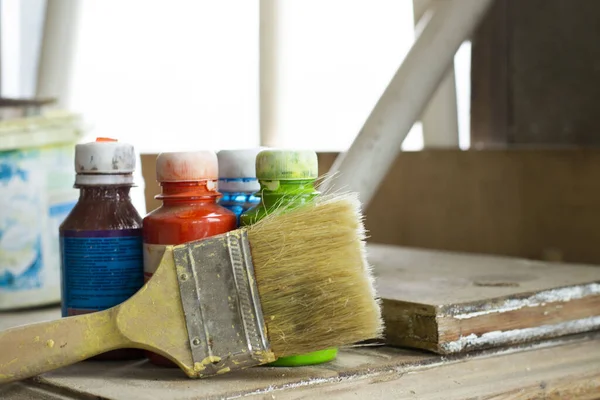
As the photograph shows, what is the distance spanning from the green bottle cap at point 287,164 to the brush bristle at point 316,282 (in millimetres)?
54

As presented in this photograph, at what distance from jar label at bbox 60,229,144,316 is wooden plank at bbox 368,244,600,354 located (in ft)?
0.79

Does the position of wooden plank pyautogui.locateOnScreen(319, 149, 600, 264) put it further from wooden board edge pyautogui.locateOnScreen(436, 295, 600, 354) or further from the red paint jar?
the red paint jar

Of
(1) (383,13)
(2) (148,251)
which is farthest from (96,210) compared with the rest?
(1) (383,13)

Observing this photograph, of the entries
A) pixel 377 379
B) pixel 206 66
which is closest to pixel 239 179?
pixel 377 379

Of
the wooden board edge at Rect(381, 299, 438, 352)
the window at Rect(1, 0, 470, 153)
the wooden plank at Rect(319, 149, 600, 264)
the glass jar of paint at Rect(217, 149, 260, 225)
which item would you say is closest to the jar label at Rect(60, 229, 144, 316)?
the glass jar of paint at Rect(217, 149, 260, 225)

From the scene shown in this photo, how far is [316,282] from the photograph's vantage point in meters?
0.69

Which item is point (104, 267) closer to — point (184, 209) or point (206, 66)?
point (184, 209)

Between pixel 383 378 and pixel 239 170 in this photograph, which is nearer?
pixel 383 378

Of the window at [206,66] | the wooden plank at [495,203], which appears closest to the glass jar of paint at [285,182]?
the wooden plank at [495,203]

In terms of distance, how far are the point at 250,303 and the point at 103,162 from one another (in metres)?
0.20

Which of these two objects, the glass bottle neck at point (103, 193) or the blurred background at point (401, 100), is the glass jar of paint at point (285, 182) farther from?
the blurred background at point (401, 100)

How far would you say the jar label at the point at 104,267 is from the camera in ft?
2.61

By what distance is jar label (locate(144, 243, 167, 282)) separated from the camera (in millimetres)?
756

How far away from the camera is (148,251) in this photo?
2.52 feet
